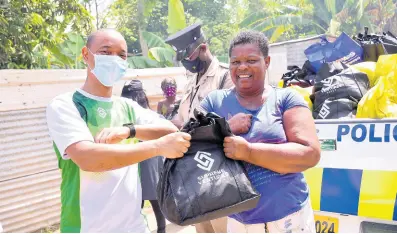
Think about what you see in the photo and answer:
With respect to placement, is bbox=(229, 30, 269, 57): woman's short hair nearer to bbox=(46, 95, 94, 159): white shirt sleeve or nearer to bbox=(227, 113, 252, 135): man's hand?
bbox=(227, 113, 252, 135): man's hand

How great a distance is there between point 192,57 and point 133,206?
2.01 metres

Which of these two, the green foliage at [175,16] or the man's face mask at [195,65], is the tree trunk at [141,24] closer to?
the green foliage at [175,16]

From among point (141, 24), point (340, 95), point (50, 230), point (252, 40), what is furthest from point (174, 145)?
point (141, 24)

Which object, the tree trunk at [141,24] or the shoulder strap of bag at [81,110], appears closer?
the shoulder strap of bag at [81,110]

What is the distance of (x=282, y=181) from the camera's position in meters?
2.17

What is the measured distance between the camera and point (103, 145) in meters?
1.94

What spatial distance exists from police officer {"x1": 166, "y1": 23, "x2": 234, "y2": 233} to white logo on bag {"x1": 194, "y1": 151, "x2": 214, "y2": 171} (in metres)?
1.56

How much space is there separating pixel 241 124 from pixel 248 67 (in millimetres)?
308

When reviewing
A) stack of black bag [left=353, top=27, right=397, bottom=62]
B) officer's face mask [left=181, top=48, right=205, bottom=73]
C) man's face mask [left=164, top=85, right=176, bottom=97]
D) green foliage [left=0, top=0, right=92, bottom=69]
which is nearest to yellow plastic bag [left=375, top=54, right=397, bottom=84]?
stack of black bag [left=353, top=27, right=397, bottom=62]

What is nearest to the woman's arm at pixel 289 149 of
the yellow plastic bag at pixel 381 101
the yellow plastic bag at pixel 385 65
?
the yellow plastic bag at pixel 381 101

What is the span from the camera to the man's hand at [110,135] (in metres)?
2.01

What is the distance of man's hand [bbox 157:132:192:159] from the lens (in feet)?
6.23

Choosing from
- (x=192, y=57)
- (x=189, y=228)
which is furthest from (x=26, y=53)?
(x=192, y=57)

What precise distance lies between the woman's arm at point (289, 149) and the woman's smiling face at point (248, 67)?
0.74ft
